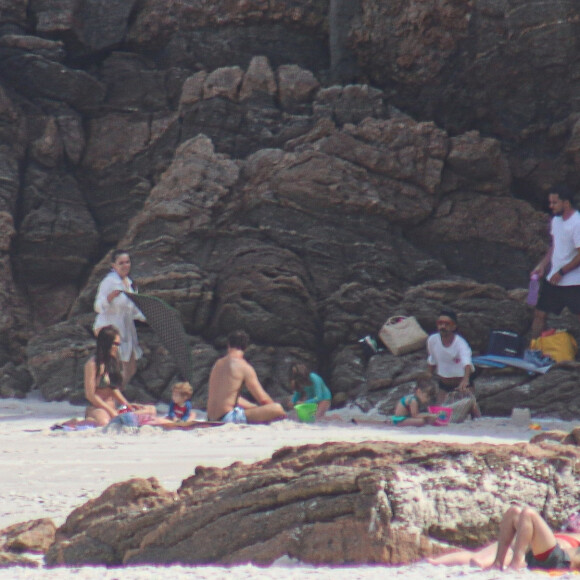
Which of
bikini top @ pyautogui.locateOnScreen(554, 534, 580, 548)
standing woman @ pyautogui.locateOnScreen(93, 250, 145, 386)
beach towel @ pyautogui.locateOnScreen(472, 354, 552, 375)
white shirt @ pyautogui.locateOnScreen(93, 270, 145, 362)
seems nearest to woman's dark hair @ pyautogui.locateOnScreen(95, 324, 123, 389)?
standing woman @ pyautogui.locateOnScreen(93, 250, 145, 386)

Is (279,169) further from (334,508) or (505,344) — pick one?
(334,508)

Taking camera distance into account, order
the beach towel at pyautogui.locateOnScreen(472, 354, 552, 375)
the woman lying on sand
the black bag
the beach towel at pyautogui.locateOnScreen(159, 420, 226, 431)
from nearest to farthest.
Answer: the woman lying on sand
the beach towel at pyautogui.locateOnScreen(159, 420, 226, 431)
the beach towel at pyautogui.locateOnScreen(472, 354, 552, 375)
the black bag

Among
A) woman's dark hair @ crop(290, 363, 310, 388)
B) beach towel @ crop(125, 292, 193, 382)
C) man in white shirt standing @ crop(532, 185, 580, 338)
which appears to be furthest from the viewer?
beach towel @ crop(125, 292, 193, 382)

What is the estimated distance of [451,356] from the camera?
34.3ft

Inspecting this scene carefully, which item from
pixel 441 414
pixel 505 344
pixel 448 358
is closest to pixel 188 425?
pixel 441 414

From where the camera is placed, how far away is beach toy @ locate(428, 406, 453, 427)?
29.8ft

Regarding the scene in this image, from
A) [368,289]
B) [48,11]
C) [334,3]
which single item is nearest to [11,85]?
[48,11]

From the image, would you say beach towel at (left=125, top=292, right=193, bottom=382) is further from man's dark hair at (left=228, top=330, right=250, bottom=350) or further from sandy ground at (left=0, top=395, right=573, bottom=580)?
man's dark hair at (left=228, top=330, right=250, bottom=350)

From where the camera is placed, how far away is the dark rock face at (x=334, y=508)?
11.4 ft

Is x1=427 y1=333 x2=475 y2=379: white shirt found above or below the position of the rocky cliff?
below

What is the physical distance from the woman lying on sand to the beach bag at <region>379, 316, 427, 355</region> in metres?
8.32

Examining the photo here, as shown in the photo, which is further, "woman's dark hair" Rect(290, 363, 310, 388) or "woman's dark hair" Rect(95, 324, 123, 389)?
"woman's dark hair" Rect(290, 363, 310, 388)

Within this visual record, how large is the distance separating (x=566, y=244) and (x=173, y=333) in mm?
4786

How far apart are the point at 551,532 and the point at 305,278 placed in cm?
948
